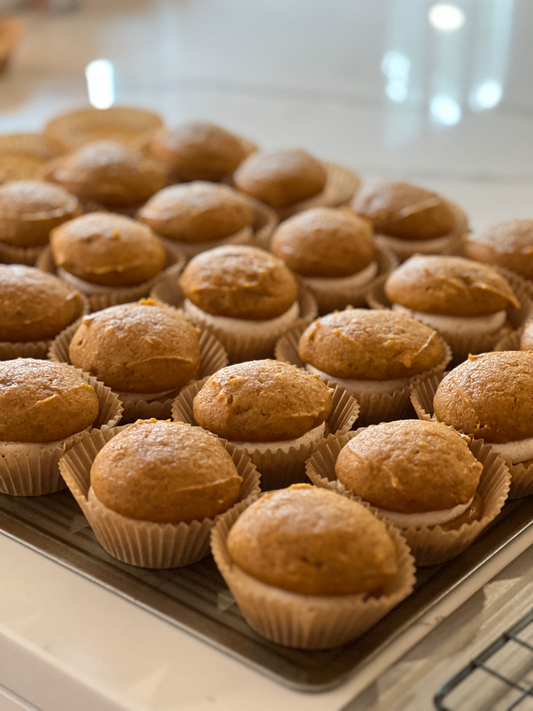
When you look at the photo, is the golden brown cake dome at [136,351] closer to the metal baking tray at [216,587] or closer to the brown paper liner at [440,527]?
the metal baking tray at [216,587]

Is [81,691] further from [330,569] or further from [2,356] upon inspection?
[2,356]

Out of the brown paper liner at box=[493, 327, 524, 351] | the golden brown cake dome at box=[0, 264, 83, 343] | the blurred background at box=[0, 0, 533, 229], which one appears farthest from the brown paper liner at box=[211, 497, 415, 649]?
the blurred background at box=[0, 0, 533, 229]

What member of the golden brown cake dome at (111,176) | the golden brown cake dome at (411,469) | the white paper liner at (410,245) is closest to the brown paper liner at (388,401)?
the golden brown cake dome at (411,469)

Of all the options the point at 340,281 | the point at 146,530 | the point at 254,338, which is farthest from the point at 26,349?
the point at 340,281

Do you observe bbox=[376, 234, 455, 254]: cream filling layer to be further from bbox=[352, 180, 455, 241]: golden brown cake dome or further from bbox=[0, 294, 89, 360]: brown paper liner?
bbox=[0, 294, 89, 360]: brown paper liner

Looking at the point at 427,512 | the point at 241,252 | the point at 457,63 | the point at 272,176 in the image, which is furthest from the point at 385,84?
the point at 427,512

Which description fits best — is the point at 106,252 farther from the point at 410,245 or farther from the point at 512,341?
the point at 512,341
